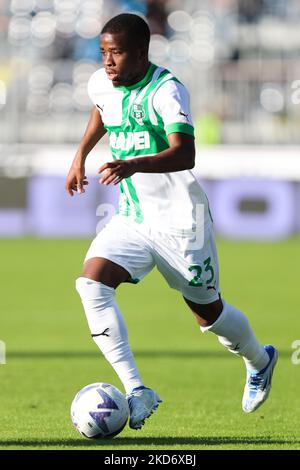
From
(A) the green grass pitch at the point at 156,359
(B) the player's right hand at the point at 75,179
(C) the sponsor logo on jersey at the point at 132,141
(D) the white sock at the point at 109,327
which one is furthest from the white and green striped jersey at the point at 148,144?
(A) the green grass pitch at the point at 156,359

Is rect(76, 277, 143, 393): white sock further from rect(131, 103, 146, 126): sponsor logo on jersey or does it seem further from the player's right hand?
rect(131, 103, 146, 126): sponsor logo on jersey

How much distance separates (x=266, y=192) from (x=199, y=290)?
14673mm

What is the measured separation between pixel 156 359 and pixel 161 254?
3579mm

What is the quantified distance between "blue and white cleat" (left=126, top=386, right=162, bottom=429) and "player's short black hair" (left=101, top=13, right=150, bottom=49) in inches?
67.9

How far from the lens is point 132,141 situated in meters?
5.51

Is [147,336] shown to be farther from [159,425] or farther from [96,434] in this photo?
[96,434]

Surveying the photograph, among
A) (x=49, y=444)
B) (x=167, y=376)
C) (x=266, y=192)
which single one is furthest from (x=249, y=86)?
(x=49, y=444)

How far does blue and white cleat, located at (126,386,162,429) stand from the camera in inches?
203

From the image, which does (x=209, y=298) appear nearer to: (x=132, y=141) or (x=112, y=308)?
(x=112, y=308)

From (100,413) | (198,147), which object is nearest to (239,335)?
(100,413)

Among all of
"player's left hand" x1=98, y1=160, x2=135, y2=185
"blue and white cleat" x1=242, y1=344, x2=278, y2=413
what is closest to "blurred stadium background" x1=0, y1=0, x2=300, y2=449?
"blue and white cleat" x1=242, y1=344, x2=278, y2=413

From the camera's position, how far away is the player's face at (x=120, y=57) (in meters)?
5.28

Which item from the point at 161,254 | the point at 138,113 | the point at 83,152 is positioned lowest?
the point at 161,254

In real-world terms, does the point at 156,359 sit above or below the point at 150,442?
below
